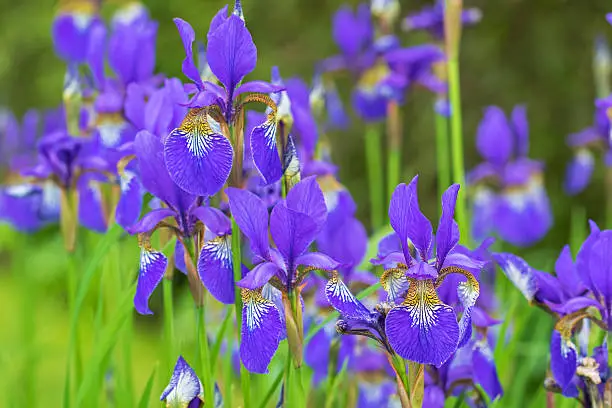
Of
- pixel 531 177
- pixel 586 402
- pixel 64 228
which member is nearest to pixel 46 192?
pixel 64 228

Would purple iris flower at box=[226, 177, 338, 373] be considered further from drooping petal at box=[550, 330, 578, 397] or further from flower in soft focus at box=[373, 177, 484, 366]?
drooping petal at box=[550, 330, 578, 397]

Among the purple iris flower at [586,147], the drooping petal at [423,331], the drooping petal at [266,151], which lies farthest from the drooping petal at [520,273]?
the purple iris flower at [586,147]

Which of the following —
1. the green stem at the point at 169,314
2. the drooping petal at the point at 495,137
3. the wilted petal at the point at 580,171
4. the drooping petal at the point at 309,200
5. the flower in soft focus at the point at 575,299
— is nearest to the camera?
the drooping petal at the point at 309,200

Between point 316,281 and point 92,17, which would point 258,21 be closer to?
point 92,17

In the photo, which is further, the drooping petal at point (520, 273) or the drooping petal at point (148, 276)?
the drooping petal at point (520, 273)

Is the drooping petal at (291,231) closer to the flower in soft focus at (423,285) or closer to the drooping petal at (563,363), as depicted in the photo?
the flower in soft focus at (423,285)

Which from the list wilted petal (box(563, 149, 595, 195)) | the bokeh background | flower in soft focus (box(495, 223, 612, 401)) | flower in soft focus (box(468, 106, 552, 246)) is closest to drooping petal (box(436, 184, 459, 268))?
flower in soft focus (box(495, 223, 612, 401))
